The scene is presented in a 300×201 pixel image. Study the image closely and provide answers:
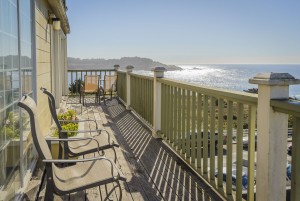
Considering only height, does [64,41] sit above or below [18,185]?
above

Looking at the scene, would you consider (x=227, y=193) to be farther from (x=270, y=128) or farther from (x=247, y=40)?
(x=247, y=40)

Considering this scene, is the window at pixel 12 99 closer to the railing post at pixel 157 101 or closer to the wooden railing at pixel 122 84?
the railing post at pixel 157 101

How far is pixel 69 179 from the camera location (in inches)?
93.0

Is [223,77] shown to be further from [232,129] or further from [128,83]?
[232,129]

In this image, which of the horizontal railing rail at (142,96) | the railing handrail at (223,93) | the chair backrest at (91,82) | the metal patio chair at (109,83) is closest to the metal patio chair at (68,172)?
the railing handrail at (223,93)

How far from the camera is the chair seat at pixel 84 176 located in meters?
2.22

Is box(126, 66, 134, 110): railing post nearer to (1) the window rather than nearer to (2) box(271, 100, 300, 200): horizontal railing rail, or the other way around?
(1) the window

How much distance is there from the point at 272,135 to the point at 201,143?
5.32 feet

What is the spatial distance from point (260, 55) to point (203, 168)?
103 metres

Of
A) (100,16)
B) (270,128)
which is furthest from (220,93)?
(100,16)

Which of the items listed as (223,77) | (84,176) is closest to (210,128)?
(84,176)

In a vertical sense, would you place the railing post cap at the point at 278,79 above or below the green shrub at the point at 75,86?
above

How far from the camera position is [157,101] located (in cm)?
519

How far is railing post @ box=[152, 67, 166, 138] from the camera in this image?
510 cm
